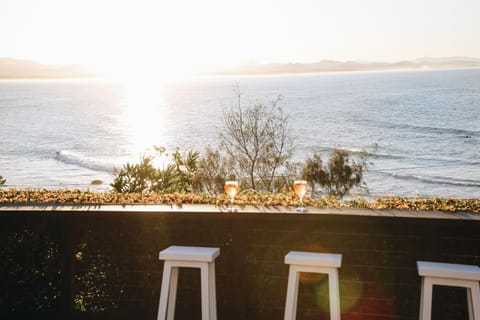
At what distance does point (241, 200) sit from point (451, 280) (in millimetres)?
1581

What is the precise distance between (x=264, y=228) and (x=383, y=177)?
33.3 meters

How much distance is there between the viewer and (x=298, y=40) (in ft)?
205

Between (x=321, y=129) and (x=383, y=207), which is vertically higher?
(x=383, y=207)

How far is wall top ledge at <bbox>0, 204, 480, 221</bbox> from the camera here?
3895 mm

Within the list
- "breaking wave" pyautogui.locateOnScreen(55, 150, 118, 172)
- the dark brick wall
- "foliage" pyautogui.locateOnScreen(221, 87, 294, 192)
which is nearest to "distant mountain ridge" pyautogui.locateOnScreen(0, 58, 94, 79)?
"breaking wave" pyautogui.locateOnScreen(55, 150, 118, 172)

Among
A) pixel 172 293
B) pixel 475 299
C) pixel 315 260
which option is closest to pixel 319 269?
pixel 315 260

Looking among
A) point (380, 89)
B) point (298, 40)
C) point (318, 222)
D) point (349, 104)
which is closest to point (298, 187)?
point (318, 222)

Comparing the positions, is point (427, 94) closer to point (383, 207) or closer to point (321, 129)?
point (321, 129)

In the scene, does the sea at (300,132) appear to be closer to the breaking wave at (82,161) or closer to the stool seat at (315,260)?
the breaking wave at (82,161)

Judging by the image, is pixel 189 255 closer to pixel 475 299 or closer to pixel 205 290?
pixel 205 290

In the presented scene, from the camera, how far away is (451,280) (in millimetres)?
3434

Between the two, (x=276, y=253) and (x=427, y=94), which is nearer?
(x=276, y=253)

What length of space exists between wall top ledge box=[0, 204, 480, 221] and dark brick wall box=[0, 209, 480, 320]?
3cm

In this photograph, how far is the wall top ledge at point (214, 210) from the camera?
3.89 meters
